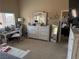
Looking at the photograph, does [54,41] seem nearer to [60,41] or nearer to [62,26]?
[60,41]

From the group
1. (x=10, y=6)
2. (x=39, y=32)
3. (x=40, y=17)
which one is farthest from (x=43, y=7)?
(x=10, y=6)

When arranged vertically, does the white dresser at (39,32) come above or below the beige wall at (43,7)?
below

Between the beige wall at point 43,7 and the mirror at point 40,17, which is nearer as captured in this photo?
the beige wall at point 43,7

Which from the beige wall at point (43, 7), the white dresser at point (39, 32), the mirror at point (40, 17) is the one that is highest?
the beige wall at point (43, 7)

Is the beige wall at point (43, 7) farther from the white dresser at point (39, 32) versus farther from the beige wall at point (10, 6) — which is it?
the white dresser at point (39, 32)

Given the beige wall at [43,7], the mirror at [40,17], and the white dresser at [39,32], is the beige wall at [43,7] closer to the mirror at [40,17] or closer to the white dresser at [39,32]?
the mirror at [40,17]

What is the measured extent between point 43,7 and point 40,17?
0.65 m

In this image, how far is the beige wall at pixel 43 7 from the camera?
6234 millimetres

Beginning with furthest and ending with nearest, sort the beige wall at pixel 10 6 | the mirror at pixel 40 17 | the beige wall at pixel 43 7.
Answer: the mirror at pixel 40 17, the beige wall at pixel 43 7, the beige wall at pixel 10 6

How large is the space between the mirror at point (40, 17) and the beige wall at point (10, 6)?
1.33 m

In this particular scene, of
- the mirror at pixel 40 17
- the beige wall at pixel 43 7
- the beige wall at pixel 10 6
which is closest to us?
the beige wall at pixel 10 6

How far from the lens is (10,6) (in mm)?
6715

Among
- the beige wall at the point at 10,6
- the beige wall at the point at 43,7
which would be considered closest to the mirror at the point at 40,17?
the beige wall at the point at 43,7

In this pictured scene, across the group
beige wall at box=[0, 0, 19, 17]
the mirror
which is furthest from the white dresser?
beige wall at box=[0, 0, 19, 17]
